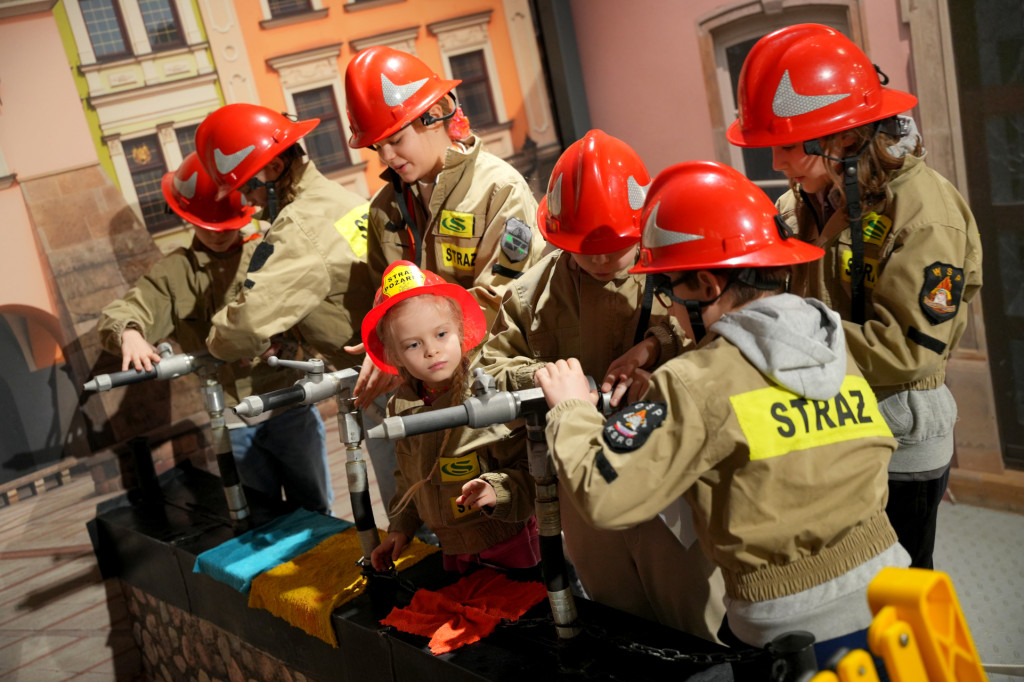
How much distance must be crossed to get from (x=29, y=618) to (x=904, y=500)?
3.66m

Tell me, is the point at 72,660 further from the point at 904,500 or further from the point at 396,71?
the point at 904,500

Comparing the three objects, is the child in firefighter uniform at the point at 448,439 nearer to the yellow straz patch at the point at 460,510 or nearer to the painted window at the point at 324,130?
the yellow straz patch at the point at 460,510

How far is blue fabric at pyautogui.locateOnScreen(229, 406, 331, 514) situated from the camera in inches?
148

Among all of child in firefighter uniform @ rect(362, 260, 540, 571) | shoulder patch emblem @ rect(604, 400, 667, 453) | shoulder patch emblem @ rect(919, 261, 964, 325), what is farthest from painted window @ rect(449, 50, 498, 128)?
shoulder patch emblem @ rect(604, 400, 667, 453)

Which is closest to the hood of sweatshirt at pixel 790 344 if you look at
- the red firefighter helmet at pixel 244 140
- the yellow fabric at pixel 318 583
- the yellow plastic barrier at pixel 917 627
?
the yellow plastic barrier at pixel 917 627

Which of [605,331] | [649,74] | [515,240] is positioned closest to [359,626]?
[605,331]

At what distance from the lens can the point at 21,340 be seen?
4.05 m

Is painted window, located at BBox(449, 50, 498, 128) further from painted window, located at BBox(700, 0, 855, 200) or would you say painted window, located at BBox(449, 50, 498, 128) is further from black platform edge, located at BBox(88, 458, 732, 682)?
black platform edge, located at BBox(88, 458, 732, 682)

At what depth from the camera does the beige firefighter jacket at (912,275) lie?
2021 millimetres

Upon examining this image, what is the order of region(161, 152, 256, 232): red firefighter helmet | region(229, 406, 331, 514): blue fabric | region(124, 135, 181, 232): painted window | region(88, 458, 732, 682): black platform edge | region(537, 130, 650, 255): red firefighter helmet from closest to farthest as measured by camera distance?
region(88, 458, 732, 682): black platform edge
region(537, 130, 650, 255): red firefighter helmet
region(161, 152, 256, 232): red firefighter helmet
region(229, 406, 331, 514): blue fabric
region(124, 135, 181, 232): painted window

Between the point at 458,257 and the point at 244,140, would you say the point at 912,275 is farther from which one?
the point at 244,140

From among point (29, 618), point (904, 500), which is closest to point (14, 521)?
point (29, 618)

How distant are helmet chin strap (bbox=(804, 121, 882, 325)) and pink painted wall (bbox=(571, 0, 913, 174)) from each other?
6.06ft

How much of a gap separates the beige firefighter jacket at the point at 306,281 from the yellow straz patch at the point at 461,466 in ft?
3.60
